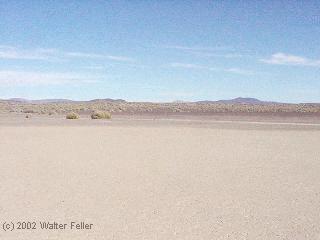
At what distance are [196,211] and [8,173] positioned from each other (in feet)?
19.8

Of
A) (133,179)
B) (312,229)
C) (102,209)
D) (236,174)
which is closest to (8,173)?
(133,179)

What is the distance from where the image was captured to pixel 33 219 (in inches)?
329

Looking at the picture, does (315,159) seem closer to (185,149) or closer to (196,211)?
(185,149)

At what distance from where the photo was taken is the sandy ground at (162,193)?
804 cm

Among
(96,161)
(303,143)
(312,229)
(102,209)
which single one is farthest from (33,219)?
(303,143)

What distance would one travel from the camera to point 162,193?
1083cm

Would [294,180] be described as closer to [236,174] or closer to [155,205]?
[236,174]

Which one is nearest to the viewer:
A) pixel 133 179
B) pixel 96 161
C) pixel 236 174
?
pixel 133 179

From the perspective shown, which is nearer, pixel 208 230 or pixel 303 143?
pixel 208 230

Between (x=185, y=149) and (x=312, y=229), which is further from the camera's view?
(x=185, y=149)

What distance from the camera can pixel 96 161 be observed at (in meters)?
16.1

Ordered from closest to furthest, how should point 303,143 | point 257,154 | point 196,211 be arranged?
1. point 196,211
2. point 257,154
3. point 303,143

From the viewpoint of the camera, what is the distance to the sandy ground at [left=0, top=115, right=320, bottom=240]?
26.4 ft

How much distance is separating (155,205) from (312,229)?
2.88 metres
